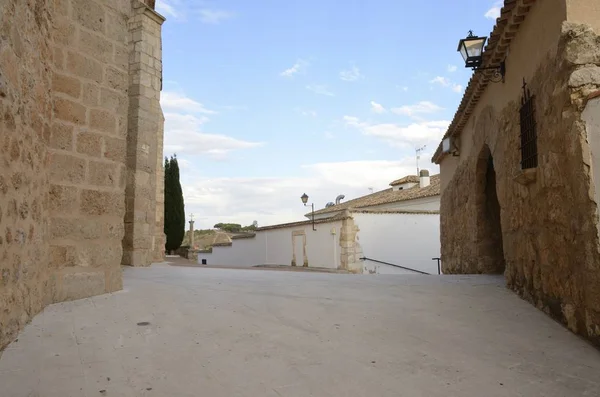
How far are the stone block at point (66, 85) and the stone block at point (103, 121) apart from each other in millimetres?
205

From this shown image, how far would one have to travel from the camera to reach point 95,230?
3811 millimetres

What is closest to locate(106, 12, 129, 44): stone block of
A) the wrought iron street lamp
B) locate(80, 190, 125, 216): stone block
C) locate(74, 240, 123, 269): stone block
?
locate(80, 190, 125, 216): stone block

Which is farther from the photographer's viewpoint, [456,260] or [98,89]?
[456,260]

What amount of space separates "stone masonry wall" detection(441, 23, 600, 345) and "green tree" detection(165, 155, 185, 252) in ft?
54.1

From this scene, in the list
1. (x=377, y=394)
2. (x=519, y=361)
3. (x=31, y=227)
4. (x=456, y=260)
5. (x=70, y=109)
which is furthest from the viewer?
(x=456, y=260)

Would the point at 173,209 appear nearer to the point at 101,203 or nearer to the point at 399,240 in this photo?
the point at 399,240

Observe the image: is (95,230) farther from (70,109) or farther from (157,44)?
(157,44)

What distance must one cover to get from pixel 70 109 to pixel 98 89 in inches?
14.1

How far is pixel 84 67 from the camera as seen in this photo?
376 centimetres

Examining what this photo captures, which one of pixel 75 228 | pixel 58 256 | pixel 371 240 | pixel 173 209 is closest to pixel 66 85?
pixel 75 228

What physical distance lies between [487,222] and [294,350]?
17.0ft

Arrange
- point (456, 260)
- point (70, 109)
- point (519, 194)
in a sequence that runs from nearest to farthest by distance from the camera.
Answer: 1. point (70, 109)
2. point (519, 194)
3. point (456, 260)

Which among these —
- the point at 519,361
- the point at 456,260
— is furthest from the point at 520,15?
the point at 456,260

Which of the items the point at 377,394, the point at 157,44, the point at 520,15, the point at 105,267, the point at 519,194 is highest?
the point at 157,44
